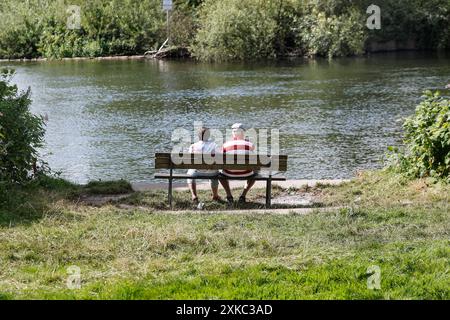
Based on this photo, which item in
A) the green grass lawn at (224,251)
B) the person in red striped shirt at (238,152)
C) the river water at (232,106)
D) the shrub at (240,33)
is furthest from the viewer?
the shrub at (240,33)

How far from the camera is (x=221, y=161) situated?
11977 millimetres

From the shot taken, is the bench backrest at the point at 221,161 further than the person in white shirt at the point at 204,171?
No

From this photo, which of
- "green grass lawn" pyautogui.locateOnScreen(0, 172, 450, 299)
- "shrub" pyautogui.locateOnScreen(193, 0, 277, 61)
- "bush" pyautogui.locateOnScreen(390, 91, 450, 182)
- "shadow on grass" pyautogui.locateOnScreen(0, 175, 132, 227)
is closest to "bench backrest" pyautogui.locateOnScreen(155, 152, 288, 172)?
"green grass lawn" pyautogui.locateOnScreen(0, 172, 450, 299)

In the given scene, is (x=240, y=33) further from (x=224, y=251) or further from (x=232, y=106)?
(x=224, y=251)

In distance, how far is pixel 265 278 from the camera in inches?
259

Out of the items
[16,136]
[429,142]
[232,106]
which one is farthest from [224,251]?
[232,106]

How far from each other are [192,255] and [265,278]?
49.1 inches

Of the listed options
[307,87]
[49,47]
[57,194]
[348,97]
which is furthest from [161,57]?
[57,194]

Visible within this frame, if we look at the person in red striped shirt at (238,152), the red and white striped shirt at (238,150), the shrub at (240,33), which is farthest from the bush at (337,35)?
the red and white striped shirt at (238,150)

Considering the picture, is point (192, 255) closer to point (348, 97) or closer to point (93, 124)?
point (93, 124)

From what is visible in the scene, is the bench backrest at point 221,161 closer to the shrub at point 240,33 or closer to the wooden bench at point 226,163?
the wooden bench at point 226,163

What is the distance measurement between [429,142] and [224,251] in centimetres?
556

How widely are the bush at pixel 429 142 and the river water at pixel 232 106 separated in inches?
157

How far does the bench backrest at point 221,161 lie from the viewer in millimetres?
11875
